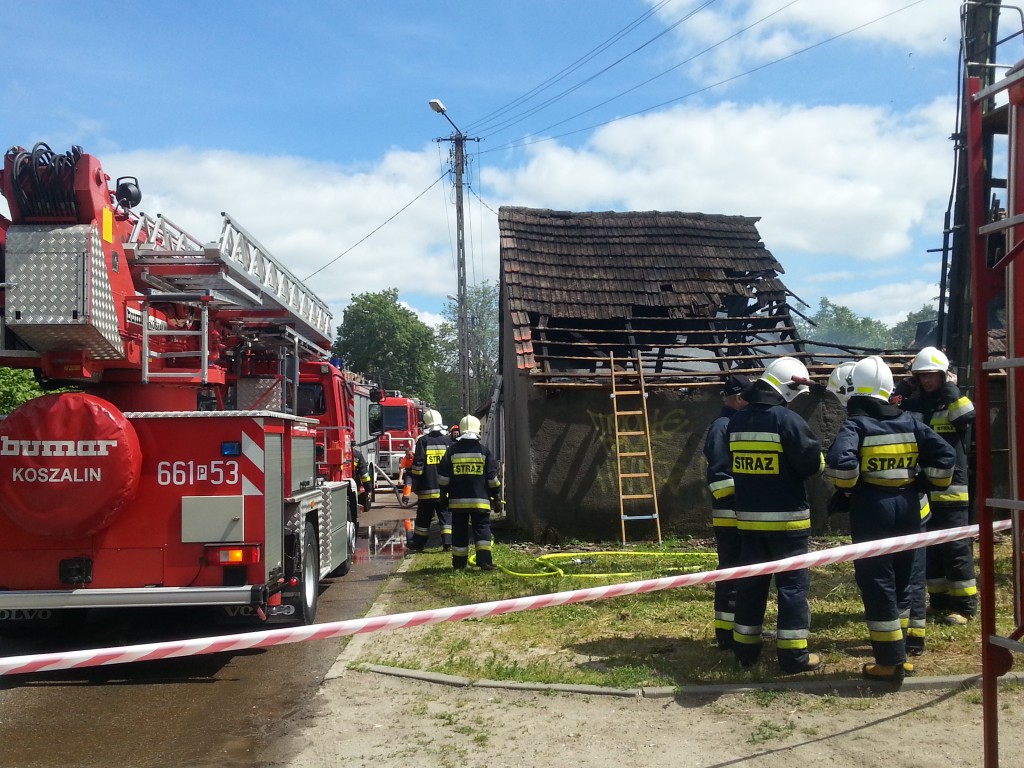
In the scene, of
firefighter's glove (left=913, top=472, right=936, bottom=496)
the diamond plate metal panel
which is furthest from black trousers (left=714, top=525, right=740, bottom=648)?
the diamond plate metal panel

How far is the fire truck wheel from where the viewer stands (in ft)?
23.1

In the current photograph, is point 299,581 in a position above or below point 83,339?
below

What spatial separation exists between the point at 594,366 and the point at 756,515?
296 inches

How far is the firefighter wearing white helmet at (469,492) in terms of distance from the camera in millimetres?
10148

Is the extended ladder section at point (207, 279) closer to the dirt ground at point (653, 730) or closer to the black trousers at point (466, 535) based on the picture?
the black trousers at point (466, 535)

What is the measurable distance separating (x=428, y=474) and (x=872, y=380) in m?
6.62

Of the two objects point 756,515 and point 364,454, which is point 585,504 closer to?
point 364,454

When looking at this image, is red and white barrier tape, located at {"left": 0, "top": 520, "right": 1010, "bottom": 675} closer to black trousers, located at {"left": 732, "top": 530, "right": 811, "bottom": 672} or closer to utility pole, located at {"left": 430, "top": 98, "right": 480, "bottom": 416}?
black trousers, located at {"left": 732, "top": 530, "right": 811, "bottom": 672}

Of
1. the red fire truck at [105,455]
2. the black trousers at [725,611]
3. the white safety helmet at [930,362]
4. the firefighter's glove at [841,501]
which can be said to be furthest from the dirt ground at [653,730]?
the white safety helmet at [930,362]

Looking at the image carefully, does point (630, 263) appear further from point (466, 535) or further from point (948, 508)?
point (948, 508)

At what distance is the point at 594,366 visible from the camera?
13.1m

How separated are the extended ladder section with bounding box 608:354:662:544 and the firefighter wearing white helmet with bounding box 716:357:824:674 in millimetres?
6129

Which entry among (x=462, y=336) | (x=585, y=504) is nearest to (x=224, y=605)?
(x=585, y=504)

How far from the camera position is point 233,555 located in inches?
241
